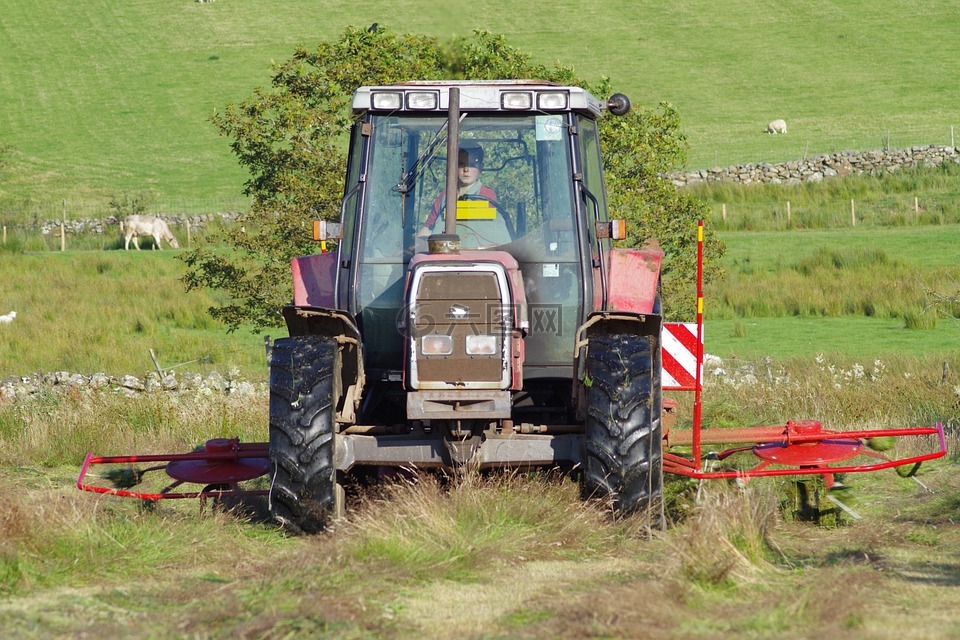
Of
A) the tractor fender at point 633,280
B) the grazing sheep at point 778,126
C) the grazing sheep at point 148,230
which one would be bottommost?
the tractor fender at point 633,280

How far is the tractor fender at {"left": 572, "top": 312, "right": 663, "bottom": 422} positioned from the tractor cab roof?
1339mm

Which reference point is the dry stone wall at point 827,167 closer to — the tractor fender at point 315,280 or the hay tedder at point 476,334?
the tractor fender at point 315,280

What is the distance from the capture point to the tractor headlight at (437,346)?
23.7ft

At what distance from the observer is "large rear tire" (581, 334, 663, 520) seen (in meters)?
7.14

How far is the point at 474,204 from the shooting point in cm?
797

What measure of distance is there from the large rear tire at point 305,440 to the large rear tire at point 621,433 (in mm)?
1401

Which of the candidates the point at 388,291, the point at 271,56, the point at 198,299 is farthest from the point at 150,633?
the point at 271,56

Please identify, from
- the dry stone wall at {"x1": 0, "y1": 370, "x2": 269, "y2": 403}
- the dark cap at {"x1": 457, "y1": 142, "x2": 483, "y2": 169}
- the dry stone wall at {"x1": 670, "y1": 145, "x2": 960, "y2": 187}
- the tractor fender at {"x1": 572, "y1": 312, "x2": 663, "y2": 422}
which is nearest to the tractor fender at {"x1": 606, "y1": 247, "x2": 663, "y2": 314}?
the tractor fender at {"x1": 572, "y1": 312, "x2": 663, "y2": 422}

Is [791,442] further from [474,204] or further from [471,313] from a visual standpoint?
[474,204]

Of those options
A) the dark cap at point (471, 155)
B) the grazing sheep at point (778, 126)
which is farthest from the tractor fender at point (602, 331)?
the grazing sheep at point (778, 126)

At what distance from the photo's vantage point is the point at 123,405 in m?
12.0

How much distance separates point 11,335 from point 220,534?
12542mm

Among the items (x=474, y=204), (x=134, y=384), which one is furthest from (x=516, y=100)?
(x=134, y=384)

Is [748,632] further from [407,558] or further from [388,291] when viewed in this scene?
[388,291]
